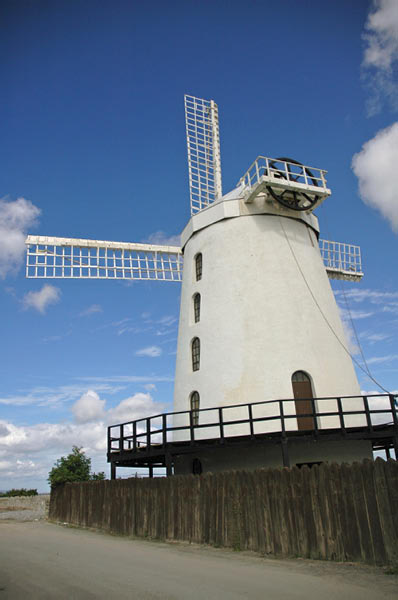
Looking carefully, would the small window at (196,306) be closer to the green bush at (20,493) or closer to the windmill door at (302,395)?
the windmill door at (302,395)

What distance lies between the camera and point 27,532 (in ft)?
53.2

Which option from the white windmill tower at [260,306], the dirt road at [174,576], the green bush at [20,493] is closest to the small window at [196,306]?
the white windmill tower at [260,306]

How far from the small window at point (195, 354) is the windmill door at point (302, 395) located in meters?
3.85

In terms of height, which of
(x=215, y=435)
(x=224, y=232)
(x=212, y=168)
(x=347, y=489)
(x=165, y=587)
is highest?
(x=212, y=168)

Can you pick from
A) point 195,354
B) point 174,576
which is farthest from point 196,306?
point 174,576

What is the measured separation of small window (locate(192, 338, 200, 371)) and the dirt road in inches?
319

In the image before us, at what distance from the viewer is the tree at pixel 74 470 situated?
23.0 m

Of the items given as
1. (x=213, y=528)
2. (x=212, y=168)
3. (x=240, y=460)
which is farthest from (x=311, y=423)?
(x=212, y=168)

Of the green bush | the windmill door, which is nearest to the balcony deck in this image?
the windmill door

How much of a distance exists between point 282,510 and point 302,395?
7.20 meters

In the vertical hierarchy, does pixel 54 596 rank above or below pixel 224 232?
below

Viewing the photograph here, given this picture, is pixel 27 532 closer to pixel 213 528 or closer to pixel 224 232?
pixel 213 528

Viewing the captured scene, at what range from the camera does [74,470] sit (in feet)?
77.8

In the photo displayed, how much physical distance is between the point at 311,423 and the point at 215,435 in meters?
3.25
